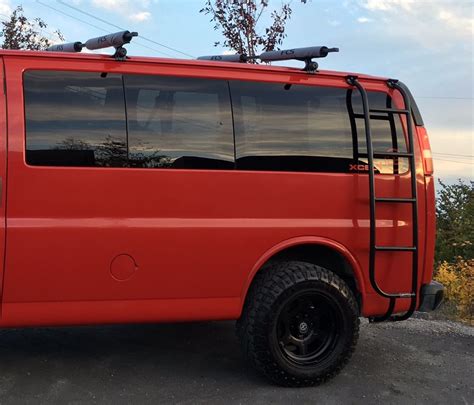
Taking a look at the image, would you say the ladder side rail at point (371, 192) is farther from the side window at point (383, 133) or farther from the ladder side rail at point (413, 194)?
the ladder side rail at point (413, 194)

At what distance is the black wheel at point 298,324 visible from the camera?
379 cm

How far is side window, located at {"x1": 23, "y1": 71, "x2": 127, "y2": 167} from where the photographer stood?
136 inches

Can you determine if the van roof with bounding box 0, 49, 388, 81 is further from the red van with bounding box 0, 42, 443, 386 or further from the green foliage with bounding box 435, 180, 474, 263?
the green foliage with bounding box 435, 180, 474, 263

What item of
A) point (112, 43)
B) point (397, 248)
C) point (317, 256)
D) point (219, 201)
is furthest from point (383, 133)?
point (112, 43)

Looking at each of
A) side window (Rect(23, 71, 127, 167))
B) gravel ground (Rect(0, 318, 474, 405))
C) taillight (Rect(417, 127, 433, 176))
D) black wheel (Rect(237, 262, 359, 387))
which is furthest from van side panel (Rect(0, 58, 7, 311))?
taillight (Rect(417, 127, 433, 176))

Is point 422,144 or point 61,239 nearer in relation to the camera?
point 61,239

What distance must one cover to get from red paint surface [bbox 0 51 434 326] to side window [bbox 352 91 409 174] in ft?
0.34

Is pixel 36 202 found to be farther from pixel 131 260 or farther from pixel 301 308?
pixel 301 308

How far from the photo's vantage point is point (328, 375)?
3.95 meters

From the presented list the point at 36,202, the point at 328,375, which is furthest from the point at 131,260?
the point at 328,375

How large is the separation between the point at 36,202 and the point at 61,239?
11.0 inches

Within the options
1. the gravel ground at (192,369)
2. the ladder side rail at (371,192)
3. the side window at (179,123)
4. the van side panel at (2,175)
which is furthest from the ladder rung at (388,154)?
the van side panel at (2,175)

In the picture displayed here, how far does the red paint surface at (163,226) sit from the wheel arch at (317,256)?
0.5 inches

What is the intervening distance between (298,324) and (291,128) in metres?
1.45
